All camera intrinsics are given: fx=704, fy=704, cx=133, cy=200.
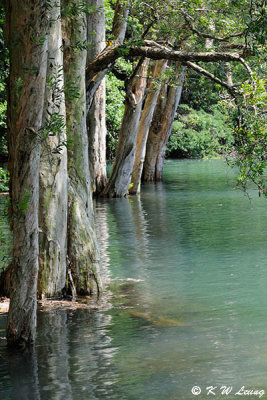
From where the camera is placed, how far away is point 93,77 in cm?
1305

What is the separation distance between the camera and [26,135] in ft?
22.8

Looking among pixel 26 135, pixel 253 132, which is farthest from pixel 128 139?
pixel 26 135

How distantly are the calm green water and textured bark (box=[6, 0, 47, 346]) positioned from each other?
810mm

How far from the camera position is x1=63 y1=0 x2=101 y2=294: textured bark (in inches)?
398

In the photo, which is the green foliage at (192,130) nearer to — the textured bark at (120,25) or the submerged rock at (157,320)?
the textured bark at (120,25)

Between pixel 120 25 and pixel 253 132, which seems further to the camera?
pixel 120 25

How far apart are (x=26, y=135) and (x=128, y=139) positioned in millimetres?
16636

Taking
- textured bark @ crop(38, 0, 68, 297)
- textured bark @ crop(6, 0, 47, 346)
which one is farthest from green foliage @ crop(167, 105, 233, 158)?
textured bark @ crop(6, 0, 47, 346)

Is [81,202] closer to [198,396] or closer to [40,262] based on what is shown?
[40,262]

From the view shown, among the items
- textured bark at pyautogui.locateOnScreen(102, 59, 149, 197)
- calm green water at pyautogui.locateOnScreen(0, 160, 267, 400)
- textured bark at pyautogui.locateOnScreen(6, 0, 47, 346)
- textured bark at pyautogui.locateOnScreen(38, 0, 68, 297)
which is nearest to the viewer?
calm green water at pyautogui.locateOnScreen(0, 160, 267, 400)

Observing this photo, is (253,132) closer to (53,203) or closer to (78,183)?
(78,183)

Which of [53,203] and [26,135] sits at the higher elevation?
[26,135]

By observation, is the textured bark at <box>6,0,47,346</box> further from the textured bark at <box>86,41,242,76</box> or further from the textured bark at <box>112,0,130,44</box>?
the textured bark at <box>112,0,130,44</box>

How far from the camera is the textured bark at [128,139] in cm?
2288
